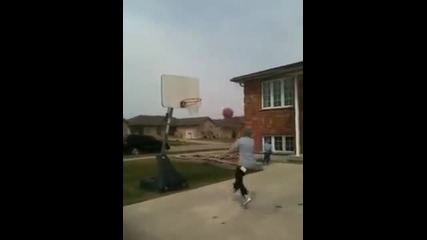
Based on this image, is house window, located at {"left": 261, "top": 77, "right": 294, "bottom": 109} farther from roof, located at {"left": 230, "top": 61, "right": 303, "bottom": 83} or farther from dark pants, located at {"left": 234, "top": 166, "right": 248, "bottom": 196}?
dark pants, located at {"left": 234, "top": 166, "right": 248, "bottom": 196}

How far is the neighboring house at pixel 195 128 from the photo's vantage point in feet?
6.29

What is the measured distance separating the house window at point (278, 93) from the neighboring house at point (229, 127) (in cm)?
15

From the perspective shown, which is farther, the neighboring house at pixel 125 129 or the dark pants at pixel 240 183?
the neighboring house at pixel 125 129

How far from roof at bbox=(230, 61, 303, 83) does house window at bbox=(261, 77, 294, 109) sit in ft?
0.12

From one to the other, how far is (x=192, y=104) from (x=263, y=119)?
0.36 metres

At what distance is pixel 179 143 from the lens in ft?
6.31

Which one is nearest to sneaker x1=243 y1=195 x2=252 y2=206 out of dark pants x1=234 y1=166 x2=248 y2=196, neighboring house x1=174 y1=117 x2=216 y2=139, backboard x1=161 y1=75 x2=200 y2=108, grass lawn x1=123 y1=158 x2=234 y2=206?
dark pants x1=234 y1=166 x2=248 y2=196

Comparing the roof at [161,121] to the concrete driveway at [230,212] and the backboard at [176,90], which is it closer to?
the backboard at [176,90]

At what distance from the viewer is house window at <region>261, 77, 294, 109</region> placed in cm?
183

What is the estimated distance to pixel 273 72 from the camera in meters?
1.85

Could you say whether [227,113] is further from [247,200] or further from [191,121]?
[247,200]

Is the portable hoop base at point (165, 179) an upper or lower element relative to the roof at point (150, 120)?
lower

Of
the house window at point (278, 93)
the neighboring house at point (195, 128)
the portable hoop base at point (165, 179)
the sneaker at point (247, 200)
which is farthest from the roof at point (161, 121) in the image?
the sneaker at point (247, 200)
